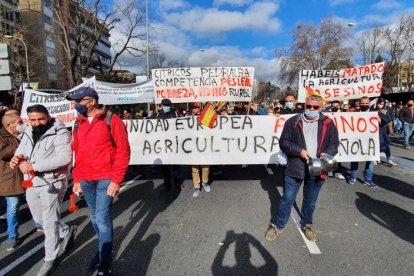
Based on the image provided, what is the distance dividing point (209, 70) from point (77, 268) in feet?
20.2

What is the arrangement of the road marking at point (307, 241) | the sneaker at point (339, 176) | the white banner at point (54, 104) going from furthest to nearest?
the white banner at point (54, 104), the sneaker at point (339, 176), the road marking at point (307, 241)

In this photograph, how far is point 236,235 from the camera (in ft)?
15.2

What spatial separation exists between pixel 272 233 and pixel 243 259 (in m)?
0.73

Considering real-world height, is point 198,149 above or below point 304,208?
above

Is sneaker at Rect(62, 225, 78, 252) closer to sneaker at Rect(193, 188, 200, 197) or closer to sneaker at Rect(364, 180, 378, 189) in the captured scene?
sneaker at Rect(193, 188, 200, 197)

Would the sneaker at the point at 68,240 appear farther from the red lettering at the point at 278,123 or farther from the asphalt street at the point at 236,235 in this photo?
the red lettering at the point at 278,123

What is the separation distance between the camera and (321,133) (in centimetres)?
420

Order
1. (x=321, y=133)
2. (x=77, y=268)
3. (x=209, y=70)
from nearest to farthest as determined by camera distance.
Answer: (x=77, y=268)
(x=321, y=133)
(x=209, y=70)

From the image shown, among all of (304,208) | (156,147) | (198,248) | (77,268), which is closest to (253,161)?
(156,147)

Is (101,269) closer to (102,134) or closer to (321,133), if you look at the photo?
(102,134)

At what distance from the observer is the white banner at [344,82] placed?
9.21 m

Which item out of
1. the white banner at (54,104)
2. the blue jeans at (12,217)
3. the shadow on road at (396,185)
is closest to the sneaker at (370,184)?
the shadow on road at (396,185)

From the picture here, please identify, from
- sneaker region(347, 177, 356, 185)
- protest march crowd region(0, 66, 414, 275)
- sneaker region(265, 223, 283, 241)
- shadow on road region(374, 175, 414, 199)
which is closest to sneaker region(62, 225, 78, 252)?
protest march crowd region(0, 66, 414, 275)

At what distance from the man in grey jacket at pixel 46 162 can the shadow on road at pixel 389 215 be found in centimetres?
421
